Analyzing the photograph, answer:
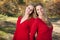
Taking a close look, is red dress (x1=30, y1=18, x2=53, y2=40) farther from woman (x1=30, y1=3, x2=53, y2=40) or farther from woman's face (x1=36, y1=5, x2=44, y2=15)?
woman's face (x1=36, y1=5, x2=44, y2=15)

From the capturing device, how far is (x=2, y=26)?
132 inches

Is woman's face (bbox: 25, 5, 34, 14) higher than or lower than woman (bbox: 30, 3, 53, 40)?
higher

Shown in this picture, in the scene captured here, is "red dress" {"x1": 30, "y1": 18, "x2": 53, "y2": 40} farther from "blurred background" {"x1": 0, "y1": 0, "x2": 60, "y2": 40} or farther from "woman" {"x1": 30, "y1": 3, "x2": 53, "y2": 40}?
"blurred background" {"x1": 0, "y1": 0, "x2": 60, "y2": 40}

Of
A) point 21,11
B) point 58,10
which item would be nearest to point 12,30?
point 21,11

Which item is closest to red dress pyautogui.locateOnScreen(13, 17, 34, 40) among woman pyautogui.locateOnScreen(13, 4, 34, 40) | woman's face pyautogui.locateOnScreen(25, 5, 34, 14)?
woman pyautogui.locateOnScreen(13, 4, 34, 40)

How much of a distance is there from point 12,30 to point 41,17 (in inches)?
21.1

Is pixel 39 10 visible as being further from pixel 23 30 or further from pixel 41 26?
pixel 23 30

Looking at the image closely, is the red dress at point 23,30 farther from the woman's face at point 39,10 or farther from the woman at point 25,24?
the woman's face at point 39,10

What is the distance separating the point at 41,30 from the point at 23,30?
0.30 m

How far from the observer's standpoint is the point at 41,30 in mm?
3262

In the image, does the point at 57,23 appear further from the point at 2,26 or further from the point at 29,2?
the point at 2,26

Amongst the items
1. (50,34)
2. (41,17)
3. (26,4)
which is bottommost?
(50,34)

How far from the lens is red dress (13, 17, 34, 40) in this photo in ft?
10.8

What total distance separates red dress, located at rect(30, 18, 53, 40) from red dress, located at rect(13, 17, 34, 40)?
0.24 feet
